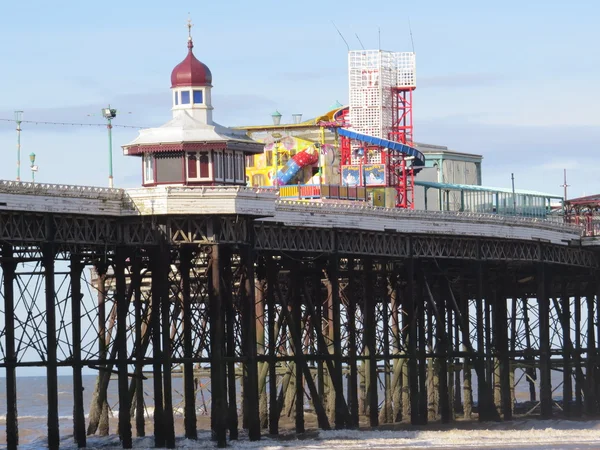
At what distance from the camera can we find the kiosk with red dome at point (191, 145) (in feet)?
246

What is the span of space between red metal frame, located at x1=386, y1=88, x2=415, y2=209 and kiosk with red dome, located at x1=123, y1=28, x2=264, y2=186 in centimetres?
2544

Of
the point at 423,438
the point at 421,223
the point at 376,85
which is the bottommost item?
the point at 423,438

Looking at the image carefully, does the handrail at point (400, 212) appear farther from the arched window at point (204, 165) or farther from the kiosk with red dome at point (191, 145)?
the arched window at point (204, 165)

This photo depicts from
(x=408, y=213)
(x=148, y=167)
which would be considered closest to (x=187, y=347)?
(x=148, y=167)

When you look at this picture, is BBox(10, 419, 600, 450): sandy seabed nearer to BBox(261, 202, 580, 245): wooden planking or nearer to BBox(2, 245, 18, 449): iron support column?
BBox(2, 245, 18, 449): iron support column

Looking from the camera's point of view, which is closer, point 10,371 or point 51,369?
point 10,371

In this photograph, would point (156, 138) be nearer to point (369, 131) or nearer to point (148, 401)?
point (369, 131)

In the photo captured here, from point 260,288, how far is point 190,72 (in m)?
16.8

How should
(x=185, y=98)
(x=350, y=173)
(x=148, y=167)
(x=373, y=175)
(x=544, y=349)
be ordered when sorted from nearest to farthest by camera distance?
1. (x=148, y=167)
2. (x=185, y=98)
3. (x=544, y=349)
4. (x=350, y=173)
5. (x=373, y=175)

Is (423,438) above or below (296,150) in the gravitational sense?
below

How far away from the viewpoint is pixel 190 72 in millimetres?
75938

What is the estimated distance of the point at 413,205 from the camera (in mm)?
102812

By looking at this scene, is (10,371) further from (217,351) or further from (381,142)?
(381,142)

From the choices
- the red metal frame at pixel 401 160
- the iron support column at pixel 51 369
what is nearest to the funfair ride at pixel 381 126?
the red metal frame at pixel 401 160
